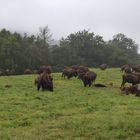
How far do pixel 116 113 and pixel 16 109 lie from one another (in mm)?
4476

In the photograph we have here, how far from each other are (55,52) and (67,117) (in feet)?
197

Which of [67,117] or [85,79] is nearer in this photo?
[67,117]

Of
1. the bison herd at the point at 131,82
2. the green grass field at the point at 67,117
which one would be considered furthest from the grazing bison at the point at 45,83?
the bison herd at the point at 131,82

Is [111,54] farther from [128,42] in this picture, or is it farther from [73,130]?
[73,130]

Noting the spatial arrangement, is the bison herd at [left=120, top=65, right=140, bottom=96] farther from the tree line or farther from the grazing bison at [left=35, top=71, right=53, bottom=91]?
the tree line

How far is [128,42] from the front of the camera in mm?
111312

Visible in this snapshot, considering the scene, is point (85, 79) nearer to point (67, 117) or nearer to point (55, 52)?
point (67, 117)

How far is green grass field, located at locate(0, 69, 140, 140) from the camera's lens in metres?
14.1

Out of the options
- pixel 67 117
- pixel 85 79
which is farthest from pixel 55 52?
pixel 67 117

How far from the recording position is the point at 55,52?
7738 centimetres

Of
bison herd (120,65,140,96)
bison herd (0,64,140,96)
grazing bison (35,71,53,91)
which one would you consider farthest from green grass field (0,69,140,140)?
grazing bison (35,71,53,91)

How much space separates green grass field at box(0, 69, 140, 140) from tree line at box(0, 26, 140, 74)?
124 feet

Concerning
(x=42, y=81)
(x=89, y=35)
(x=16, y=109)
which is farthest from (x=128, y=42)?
(x=16, y=109)

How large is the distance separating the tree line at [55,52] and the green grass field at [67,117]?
124 ft
